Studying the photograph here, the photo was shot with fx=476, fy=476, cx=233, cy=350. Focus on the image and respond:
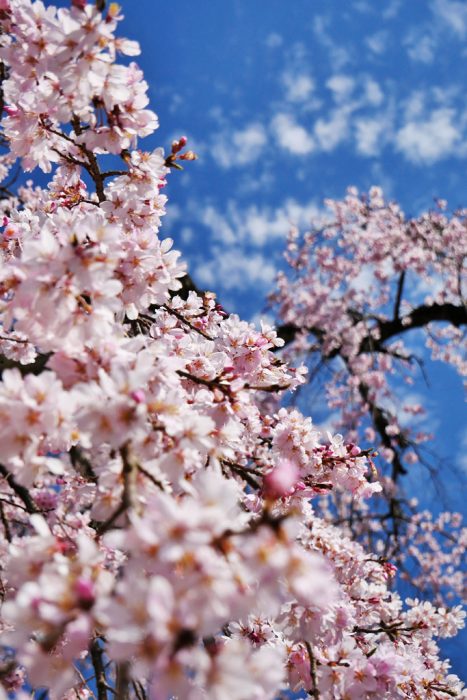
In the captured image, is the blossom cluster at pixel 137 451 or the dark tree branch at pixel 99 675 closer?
the blossom cluster at pixel 137 451

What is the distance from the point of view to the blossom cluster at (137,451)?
0.94m

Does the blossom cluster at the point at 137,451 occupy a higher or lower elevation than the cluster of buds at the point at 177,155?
lower

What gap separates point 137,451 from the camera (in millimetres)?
1397

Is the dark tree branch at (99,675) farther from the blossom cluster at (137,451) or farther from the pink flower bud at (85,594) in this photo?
the pink flower bud at (85,594)

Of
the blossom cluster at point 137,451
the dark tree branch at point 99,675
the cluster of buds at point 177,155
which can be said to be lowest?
the dark tree branch at point 99,675

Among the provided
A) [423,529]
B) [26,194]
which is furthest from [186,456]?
[423,529]

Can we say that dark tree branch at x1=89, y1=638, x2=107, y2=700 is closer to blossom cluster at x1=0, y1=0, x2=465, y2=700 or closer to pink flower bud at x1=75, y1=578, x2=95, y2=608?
blossom cluster at x1=0, y1=0, x2=465, y2=700

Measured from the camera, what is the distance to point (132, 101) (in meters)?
1.97

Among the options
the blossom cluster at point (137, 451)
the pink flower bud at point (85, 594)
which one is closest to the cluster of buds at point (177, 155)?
the blossom cluster at point (137, 451)

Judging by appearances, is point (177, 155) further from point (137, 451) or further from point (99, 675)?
point (99, 675)

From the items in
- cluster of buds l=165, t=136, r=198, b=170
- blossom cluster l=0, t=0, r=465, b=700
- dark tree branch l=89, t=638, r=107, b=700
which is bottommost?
dark tree branch l=89, t=638, r=107, b=700

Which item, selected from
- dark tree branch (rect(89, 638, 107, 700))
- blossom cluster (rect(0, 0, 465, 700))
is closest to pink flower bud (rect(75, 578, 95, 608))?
blossom cluster (rect(0, 0, 465, 700))

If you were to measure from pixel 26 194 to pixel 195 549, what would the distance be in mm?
9077

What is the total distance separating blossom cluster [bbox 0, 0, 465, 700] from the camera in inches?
37.2
